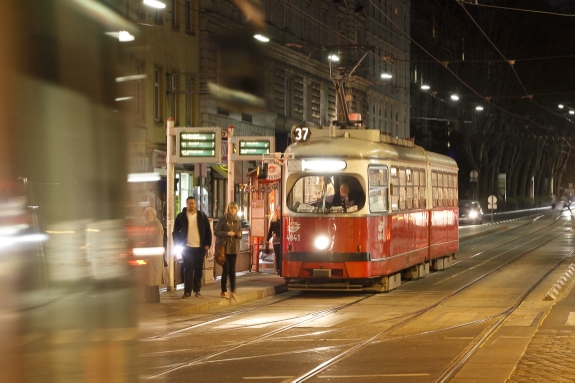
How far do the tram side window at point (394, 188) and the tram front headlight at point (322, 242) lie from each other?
180 cm

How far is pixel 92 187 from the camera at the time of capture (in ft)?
12.3

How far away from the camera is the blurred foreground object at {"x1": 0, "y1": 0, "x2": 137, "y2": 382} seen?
3.10 meters

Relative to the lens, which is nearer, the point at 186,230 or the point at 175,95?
the point at 186,230

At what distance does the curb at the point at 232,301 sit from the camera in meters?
16.9

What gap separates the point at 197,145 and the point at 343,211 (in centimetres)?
290

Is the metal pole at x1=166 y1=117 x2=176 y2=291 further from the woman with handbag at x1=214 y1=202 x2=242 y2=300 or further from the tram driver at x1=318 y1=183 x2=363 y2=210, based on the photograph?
the tram driver at x1=318 y1=183 x2=363 y2=210

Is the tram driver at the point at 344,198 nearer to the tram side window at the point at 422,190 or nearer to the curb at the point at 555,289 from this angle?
the curb at the point at 555,289

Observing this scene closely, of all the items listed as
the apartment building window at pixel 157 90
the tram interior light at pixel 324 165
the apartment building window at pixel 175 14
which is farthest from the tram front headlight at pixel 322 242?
the apartment building window at pixel 175 14

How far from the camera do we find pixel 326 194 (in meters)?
20.2

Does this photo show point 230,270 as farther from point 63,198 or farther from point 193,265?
point 63,198

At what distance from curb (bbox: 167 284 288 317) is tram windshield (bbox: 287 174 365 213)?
1.70 metres

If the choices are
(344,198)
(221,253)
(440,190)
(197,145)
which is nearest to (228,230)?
(221,253)

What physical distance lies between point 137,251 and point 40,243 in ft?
2.87

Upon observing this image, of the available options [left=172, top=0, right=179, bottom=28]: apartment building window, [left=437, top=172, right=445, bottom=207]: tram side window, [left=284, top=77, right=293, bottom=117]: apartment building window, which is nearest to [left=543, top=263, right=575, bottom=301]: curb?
[left=437, top=172, right=445, bottom=207]: tram side window
